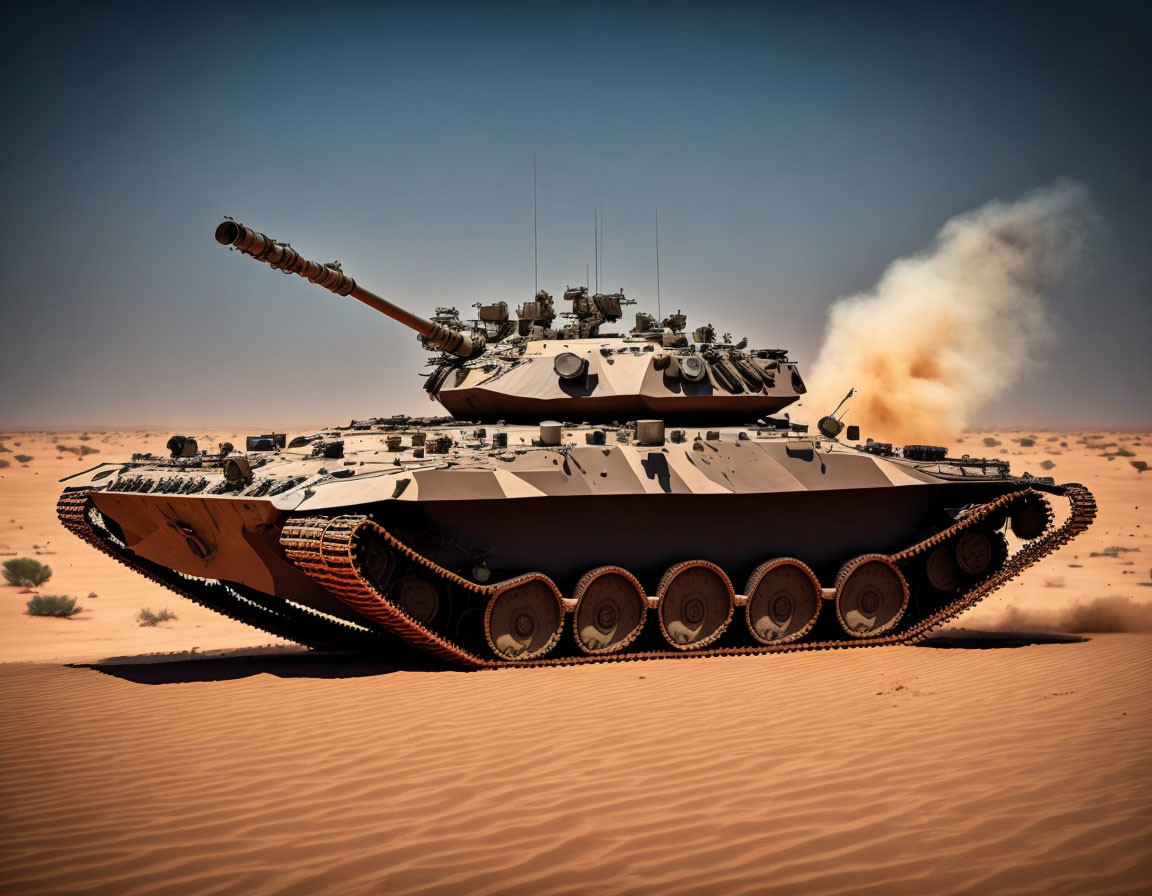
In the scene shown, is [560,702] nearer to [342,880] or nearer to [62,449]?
[342,880]

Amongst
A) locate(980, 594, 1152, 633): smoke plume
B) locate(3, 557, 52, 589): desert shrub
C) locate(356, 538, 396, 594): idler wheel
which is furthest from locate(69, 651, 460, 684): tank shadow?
locate(3, 557, 52, 589): desert shrub

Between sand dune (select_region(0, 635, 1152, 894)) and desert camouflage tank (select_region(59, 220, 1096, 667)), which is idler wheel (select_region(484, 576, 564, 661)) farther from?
sand dune (select_region(0, 635, 1152, 894))

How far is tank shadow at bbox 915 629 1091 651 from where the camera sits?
14.8 meters

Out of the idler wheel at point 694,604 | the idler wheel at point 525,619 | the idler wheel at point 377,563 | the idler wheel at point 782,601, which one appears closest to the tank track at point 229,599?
the idler wheel at point 525,619

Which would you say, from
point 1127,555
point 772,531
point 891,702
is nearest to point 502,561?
point 772,531

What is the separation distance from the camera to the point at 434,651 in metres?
12.1

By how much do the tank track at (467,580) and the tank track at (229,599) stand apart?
9.26 feet

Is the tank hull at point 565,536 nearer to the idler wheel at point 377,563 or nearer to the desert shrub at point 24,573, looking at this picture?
the idler wheel at point 377,563

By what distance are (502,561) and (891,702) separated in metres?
4.71

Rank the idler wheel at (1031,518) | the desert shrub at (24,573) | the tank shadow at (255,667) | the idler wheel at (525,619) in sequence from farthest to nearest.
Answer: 1. the desert shrub at (24,573)
2. the idler wheel at (1031,518)
3. the idler wheel at (525,619)
4. the tank shadow at (255,667)

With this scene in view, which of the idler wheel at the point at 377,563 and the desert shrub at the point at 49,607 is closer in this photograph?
the idler wheel at the point at 377,563

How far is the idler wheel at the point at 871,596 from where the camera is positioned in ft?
46.9

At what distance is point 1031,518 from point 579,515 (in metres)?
6.23

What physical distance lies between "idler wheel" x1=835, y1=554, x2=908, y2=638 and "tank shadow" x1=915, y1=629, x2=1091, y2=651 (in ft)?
2.01
